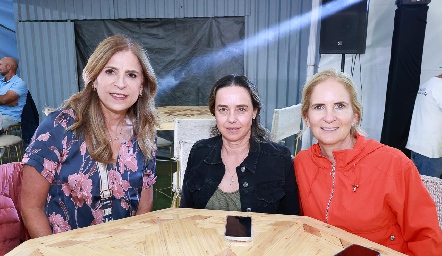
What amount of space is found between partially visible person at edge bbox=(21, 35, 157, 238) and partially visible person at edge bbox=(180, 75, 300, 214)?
13.2 inches

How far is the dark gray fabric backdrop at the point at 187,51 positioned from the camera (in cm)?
557

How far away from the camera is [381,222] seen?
146cm

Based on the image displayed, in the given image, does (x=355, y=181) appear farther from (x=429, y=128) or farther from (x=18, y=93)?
(x=18, y=93)

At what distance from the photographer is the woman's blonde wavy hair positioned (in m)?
1.62

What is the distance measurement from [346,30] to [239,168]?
3.18 m

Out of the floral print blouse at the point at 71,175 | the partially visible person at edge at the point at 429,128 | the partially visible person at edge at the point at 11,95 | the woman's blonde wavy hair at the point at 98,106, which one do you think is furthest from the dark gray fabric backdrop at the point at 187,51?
the floral print blouse at the point at 71,175

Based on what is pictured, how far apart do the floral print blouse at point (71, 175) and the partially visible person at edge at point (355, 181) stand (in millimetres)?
916

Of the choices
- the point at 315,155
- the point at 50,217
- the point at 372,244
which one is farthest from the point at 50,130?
the point at 372,244

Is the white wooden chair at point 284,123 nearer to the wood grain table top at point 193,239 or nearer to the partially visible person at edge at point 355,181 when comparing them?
the partially visible person at edge at point 355,181

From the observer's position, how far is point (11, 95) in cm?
502

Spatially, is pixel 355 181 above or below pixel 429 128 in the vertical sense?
above

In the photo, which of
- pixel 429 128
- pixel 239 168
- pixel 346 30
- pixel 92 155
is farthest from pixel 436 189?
pixel 346 30

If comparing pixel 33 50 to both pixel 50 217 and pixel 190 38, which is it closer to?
pixel 190 38

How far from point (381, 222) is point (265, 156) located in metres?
0.62
